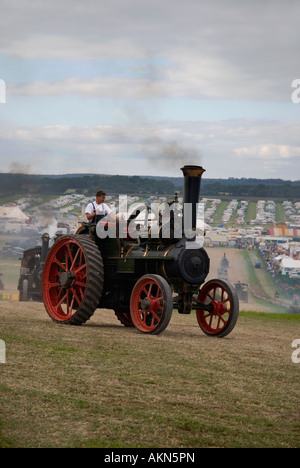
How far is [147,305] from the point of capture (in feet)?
37.8

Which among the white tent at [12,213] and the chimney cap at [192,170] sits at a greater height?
the white tent at [12,213]

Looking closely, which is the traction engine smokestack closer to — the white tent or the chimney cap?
the chimney cap

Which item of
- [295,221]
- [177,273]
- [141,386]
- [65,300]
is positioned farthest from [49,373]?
[295,221]

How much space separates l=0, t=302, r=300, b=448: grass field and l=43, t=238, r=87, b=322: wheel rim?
1157mm

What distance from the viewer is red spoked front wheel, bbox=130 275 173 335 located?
36.6ft

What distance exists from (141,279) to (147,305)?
0.46 meters

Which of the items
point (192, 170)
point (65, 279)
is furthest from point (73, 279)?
point (192, 170)

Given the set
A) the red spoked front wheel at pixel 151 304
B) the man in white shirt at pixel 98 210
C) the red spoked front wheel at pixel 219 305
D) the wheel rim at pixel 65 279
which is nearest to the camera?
the red spoked front wheel at pixel 151 304

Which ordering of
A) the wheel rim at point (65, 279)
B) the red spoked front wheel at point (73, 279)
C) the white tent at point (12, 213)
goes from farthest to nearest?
the white tent at point (12, 213), the wheel rim at point (65, 279), the red spoked front wheel at point (73, 279)

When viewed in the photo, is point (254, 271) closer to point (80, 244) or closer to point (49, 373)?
point (80, 244)

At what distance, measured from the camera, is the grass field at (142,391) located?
5.96 metres

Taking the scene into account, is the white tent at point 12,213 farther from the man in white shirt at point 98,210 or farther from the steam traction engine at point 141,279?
the steam traction engine at point 141,279

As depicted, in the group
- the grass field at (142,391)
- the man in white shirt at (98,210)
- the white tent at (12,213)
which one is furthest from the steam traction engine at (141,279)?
the white tent at (12,213)

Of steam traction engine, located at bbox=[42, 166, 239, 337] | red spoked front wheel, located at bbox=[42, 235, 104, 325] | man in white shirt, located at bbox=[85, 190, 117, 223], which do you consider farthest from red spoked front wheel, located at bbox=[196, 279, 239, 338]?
man in white shirt, located at bbox=[85, 190, 117, 223]
